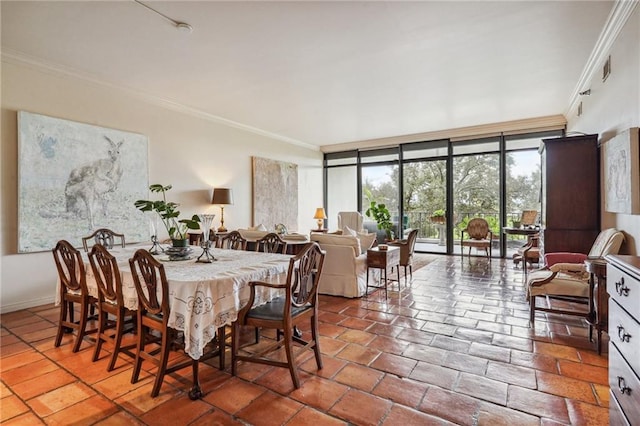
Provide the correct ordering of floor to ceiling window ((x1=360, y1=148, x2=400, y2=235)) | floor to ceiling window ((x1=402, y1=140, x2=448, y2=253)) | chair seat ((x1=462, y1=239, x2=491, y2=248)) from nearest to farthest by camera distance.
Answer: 1. chair seat ((x1=462, y1=239, x2=491, y2=248))
2. floor to ceiling window ((x1=402, y1=140, x2=448, y2=253))
3. floor to ceiling window ((x1=360, y1=148, x2=400, y2=235))

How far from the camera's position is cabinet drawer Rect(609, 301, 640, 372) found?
3.77ft

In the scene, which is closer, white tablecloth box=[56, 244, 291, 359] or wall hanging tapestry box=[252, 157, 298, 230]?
white tablecloth box=[56, 244, 291, 359]

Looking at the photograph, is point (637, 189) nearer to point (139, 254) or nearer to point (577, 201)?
point (577, 201)

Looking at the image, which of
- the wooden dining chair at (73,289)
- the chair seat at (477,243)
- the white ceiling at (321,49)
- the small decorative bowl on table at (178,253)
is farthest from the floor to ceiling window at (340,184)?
the wooden dining chair at (73,289)

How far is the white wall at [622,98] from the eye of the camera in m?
2.70

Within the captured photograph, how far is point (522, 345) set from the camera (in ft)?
8.84

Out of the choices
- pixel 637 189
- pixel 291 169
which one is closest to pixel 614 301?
pixel 637 189

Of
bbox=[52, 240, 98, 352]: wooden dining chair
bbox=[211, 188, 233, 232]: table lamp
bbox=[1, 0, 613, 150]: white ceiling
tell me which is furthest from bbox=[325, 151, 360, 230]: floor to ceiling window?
bbox=[52, 240, 98, 352]: wooden dining chair

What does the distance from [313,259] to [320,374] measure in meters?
0.81

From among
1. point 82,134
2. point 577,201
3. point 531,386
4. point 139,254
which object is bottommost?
point 531,386

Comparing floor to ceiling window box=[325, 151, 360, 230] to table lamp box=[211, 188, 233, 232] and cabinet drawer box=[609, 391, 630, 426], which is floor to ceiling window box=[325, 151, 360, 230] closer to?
table lamp box=[211, 188, 233, 232]

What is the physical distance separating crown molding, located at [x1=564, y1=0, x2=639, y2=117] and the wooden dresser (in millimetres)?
2612

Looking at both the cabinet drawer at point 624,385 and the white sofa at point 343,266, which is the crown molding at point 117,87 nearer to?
the white sofa at point 343,266

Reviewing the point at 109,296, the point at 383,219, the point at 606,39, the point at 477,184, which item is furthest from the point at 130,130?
the point at 477,184
